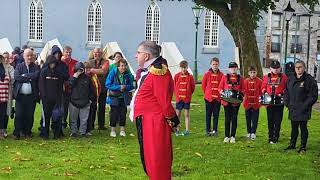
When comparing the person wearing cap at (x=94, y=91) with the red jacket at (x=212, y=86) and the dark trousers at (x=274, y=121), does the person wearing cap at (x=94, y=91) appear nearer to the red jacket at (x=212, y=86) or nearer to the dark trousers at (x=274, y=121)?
the red jacket at (x=212, y=86)

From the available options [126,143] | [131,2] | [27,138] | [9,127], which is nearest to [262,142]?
[126,143]

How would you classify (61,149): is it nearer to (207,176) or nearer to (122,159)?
(122,159)

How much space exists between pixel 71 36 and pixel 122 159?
1422 inches

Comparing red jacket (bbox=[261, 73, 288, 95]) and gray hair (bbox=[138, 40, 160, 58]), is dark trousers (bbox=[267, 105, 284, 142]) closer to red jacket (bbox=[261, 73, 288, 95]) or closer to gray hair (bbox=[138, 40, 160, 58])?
red jacket (bbox=[261, 73, 288, 95])

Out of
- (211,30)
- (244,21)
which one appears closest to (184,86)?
(244,21)

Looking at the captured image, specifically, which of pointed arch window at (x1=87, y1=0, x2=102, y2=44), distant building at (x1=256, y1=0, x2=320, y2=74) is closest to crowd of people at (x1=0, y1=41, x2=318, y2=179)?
pointed arch window at (x1=87, y1=0, x2=102, y2=44)

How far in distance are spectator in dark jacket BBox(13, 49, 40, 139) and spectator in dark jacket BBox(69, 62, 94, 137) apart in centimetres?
80

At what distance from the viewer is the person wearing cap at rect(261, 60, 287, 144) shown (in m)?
12.8

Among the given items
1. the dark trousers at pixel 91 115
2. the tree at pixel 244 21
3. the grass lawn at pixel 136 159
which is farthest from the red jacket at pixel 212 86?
the tree at pixel 244 21

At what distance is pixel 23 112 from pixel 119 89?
7.04 feet

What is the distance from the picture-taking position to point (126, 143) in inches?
501

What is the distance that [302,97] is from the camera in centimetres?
1181

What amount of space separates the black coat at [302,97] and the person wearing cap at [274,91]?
0.94 metres

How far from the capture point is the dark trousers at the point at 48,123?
12844mm
